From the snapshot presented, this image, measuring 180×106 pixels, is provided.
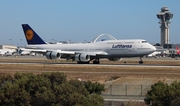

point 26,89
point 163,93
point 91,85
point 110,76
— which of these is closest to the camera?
point 163,93

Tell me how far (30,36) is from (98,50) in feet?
50.4

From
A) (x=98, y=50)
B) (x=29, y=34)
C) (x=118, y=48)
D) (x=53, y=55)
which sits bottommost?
(x=53, y=55)

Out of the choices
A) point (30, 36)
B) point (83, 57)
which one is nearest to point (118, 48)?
point (83, 57)

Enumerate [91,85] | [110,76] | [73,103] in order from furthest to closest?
[110,76] < [91,85] < [73,103]

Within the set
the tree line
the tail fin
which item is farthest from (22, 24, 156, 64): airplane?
the tree line

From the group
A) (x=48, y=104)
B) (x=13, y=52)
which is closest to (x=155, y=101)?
(x=48, y=104)

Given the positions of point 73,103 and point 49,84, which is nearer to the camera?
point 73,103

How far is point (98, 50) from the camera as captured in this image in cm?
7481

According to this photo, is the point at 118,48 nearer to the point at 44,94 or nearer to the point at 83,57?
the point at 83,57

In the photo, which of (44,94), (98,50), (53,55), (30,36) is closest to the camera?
(44,94)

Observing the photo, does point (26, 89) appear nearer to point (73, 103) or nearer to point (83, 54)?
point (73, 103)

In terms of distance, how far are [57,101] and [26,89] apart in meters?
2.93

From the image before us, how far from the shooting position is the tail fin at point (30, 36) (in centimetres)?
8238

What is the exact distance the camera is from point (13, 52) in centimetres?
19962
